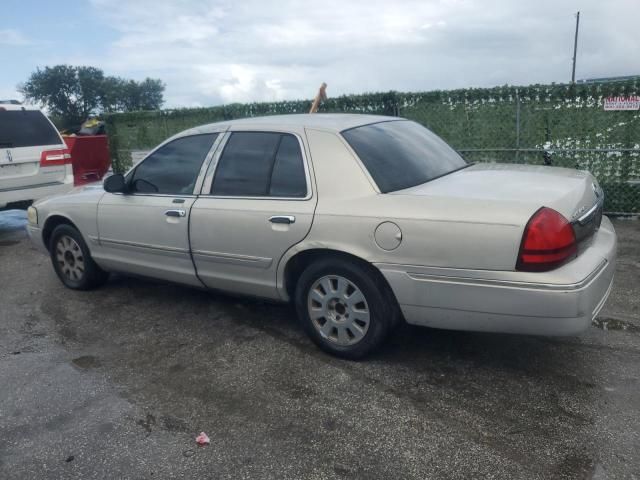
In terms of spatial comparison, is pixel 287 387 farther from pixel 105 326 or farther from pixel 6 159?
pixel 6 159

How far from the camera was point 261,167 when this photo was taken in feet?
13.0

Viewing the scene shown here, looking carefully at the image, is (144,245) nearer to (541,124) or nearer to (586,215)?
(586,215)

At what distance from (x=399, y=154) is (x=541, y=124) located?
5063 millimetres

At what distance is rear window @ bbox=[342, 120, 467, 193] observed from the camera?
11.7 feet

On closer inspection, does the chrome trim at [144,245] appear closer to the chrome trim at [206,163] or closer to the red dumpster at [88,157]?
the chrome trim at [206,163]

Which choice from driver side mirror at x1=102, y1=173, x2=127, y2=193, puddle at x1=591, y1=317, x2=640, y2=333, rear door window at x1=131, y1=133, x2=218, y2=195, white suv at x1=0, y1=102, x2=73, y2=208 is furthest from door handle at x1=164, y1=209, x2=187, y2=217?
white suv at x1=0, y1=102, x2=73, y2=208

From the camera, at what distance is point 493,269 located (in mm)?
2963

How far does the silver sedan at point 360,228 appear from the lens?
2.95m

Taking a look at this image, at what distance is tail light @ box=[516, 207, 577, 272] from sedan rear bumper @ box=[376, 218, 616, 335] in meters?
0.05

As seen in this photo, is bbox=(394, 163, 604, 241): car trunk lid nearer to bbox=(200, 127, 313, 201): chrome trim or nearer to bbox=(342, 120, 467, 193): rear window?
bbox=(342, 120, 467, 193): rear window

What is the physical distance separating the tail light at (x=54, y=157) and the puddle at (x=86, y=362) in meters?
5.03

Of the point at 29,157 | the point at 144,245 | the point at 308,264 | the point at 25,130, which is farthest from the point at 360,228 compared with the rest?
the point at 25,130

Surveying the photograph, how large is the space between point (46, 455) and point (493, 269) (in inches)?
98.6

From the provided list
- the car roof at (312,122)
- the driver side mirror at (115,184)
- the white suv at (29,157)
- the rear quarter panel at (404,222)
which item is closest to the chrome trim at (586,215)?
the rear quarter panel at (404,222)
